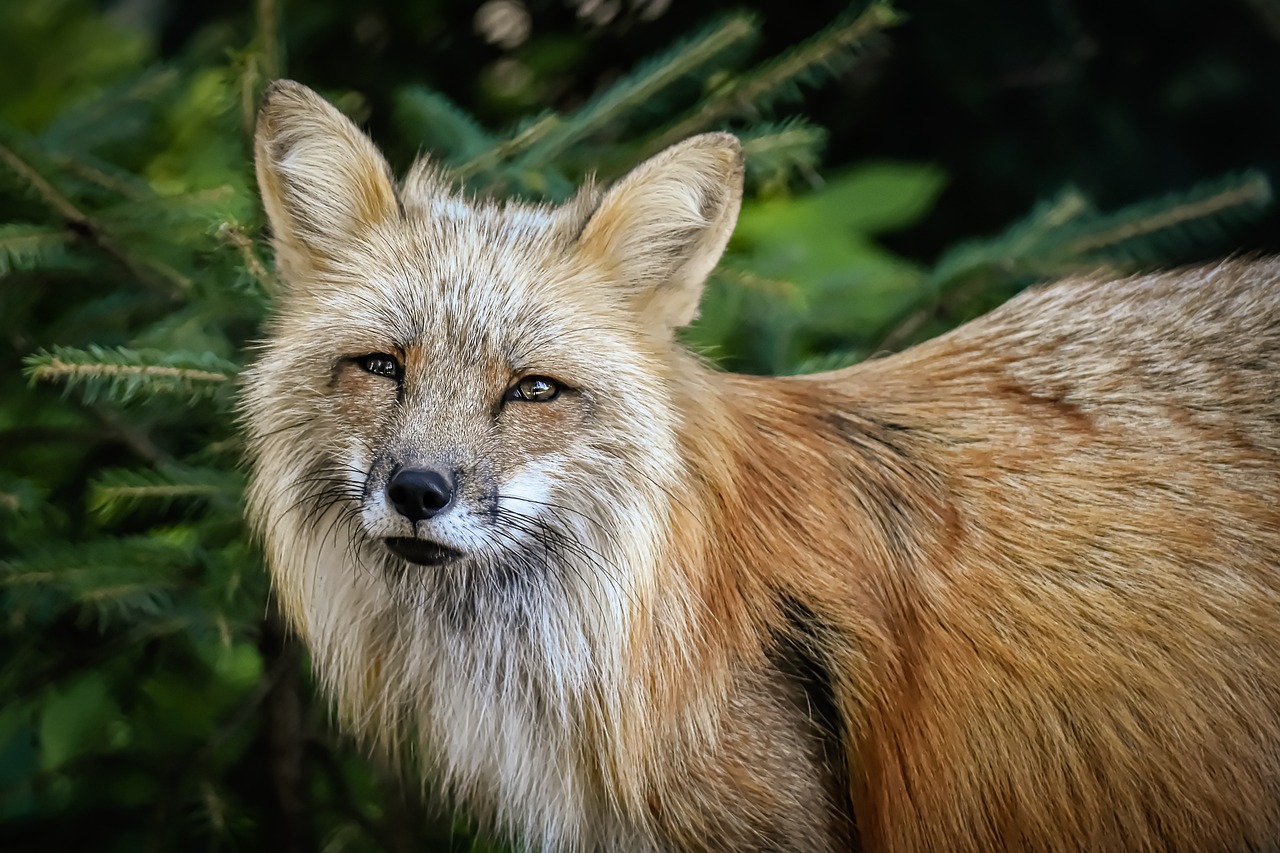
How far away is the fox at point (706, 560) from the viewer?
2330 millimetres

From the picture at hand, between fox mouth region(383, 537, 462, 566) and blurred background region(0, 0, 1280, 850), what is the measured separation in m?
0.65

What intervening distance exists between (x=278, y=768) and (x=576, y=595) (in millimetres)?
1369

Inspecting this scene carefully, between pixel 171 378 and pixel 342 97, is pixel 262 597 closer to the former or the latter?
pixel 171 378

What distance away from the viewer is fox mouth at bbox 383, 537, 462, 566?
217 centimetres

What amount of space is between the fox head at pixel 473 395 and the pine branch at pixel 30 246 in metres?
0.53

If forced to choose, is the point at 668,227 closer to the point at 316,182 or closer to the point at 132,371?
the point at 316,182

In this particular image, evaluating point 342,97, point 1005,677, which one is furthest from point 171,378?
point 1005,677

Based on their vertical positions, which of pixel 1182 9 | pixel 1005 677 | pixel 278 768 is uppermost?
pixel 1182 9

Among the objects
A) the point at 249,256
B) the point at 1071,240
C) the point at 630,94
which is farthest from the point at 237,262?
the point at 1071,240

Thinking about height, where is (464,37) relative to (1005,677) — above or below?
above

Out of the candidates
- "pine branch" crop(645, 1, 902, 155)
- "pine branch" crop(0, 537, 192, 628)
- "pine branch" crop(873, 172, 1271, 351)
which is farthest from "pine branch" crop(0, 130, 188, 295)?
"pine branch" crop(873, 172, 1271, 351)

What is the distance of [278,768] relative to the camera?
332 centimetres

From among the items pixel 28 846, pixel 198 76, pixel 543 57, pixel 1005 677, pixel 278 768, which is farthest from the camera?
pixel 543 57

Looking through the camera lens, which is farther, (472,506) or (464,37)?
(464,37)
